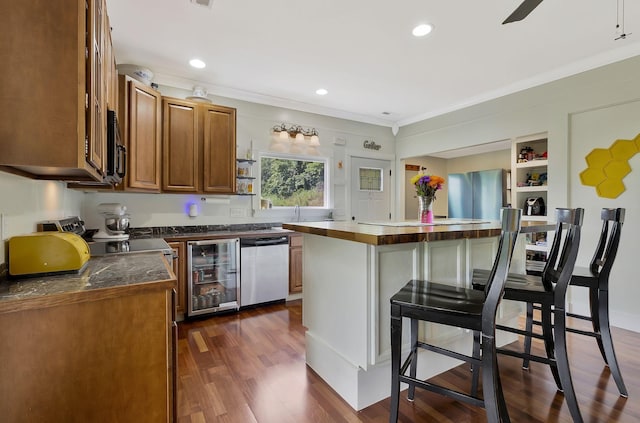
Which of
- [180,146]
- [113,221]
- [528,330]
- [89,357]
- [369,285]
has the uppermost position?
[180,146]

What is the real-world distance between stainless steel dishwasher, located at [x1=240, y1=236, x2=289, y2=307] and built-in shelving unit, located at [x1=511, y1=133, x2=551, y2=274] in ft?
9.65

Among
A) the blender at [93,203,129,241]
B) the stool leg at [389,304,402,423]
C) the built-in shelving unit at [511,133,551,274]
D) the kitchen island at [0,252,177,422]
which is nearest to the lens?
the kitchen island at [0,252,177,422]

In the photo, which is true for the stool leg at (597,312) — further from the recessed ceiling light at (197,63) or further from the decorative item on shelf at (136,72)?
the decorative item on shelf at (136,72)

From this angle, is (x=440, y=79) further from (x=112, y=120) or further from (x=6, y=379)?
(x=6, y=379)

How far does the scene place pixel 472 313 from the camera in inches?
52.8

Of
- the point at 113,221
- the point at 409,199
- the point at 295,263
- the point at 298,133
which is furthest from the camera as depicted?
the point at 409,199

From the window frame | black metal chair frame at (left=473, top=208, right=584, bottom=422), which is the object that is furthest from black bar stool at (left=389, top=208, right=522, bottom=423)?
the window frame

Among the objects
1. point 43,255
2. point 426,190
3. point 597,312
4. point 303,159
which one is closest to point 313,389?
point 43,255

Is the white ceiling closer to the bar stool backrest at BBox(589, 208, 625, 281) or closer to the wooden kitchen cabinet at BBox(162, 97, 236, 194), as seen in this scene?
the wooden kitchen cabinet at BBox(162, 97, 236, 194)

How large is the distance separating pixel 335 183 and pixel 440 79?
6.67 ft

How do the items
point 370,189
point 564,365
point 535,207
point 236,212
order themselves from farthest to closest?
point 370,189
point 236,212
point 535,207
point 564,365

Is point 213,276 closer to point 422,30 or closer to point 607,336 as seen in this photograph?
point 422,30

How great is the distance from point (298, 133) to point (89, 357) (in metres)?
3.74

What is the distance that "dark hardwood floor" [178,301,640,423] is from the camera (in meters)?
1.74
